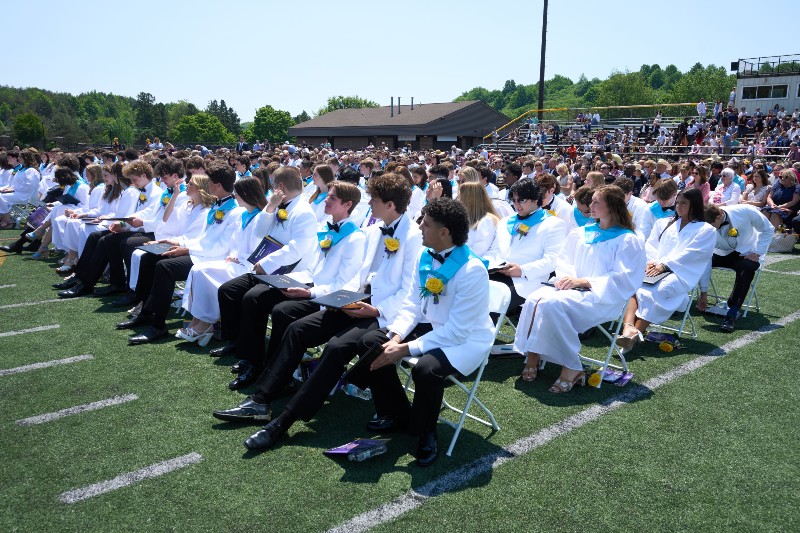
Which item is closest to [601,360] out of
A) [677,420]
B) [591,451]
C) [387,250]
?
[677,420]

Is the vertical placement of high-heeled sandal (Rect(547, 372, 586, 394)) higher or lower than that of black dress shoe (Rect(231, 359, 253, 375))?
lower

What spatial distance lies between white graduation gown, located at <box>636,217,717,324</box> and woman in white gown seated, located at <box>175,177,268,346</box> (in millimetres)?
4369

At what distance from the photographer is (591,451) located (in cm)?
423

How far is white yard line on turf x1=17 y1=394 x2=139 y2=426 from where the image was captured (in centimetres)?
470

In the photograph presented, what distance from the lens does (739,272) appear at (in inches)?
300

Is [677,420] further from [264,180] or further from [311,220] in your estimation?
[264,180]

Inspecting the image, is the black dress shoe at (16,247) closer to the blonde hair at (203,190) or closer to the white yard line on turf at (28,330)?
the white yard line on turf at (28,330)

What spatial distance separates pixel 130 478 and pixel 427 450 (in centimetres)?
197

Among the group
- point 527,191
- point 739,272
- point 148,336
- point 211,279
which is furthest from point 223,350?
point 739,272

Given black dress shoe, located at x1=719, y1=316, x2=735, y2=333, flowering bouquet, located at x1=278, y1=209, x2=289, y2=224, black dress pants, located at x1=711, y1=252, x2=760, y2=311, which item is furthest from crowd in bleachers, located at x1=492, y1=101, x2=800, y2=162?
flowering bouquet, located at x1=278, y1=209, x2=289, y2=224

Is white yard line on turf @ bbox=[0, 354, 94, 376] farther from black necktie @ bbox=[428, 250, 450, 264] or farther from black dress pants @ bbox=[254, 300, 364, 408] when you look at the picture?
black necktie @ bbox=[428, 250, 450, 264]

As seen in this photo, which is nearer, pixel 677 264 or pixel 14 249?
pixel 677 264

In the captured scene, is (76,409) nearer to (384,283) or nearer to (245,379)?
(245,379)

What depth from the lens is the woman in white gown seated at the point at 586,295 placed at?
211 inches
